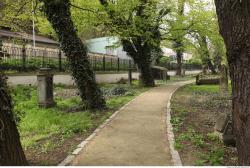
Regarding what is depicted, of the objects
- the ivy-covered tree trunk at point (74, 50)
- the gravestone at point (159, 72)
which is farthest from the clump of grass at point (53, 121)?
the gravestone at point (159, 72)

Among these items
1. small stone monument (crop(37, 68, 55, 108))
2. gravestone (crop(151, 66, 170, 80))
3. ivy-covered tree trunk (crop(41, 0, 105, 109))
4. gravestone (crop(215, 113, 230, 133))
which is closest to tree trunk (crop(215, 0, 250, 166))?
gravestone (crop(215, 113, 230, 133))

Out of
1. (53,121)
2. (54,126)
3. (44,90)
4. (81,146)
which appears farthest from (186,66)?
(81,146)

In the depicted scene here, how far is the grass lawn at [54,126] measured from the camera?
26.4ft

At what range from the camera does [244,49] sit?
16.6 ft

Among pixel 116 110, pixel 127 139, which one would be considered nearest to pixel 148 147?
pixel 127 139

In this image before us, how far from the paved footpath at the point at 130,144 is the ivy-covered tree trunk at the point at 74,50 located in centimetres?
137

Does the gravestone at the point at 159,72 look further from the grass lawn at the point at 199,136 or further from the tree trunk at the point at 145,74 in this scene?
the grass lawn at the point at 199,136

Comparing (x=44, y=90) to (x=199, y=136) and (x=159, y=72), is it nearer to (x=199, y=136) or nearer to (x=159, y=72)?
(x=199, y=136)

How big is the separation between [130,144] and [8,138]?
3.27 meters

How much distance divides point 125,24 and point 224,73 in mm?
6082

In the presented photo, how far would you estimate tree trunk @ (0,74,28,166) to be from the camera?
5871 mm

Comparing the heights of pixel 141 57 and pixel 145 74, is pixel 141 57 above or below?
above

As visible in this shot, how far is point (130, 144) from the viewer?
861 centimetres

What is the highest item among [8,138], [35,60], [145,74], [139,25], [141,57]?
[139,25]
